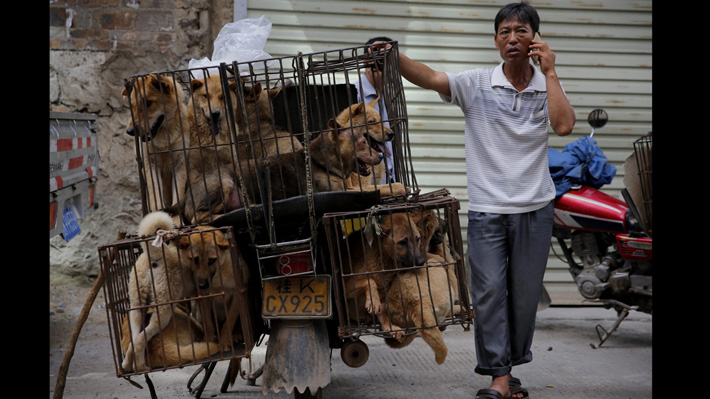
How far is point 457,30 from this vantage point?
7.23 metres

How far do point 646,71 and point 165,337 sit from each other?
6445 millimetres

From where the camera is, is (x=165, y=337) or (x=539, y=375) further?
(x=539, y=375)

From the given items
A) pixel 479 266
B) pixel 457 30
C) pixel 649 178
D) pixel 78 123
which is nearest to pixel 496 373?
pixel 479 266

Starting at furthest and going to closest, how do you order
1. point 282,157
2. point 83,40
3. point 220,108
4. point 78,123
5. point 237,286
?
point 83,40, point 78,123, point 220,108, point 282,157, point 237,286

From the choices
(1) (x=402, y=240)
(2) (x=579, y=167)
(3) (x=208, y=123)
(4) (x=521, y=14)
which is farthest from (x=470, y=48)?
(1) (x=402, y=240)

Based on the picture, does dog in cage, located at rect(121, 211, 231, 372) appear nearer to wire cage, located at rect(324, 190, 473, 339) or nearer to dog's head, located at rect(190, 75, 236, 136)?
wire cage, located at rect(324, 190, 473, 339)

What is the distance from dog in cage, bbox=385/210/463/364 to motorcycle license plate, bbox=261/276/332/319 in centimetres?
31

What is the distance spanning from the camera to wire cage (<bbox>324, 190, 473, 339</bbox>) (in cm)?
303

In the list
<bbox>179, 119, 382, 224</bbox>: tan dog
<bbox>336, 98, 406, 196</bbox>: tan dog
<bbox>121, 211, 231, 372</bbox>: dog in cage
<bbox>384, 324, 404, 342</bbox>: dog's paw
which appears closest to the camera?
<bbox>121, 211, 231, 372</bbox>: dog in cage

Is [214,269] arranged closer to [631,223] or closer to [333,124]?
[333,124]

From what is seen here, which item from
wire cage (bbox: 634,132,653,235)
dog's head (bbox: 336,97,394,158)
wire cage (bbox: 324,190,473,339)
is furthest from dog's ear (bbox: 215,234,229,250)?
wire cage (bbox: 634,132,653,235)

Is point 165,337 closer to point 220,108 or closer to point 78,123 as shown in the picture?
point 220,108

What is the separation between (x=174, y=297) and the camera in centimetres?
310

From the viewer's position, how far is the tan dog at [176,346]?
2.97 meters
